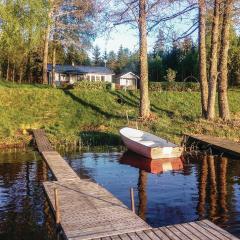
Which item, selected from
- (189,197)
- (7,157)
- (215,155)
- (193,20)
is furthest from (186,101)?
(189,197)

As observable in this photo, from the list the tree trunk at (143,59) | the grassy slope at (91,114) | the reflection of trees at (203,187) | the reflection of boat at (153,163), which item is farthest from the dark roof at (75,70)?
the reflection of trees at (203,187)

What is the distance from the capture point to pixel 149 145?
24562 mm

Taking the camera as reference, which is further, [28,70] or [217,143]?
[28,70]

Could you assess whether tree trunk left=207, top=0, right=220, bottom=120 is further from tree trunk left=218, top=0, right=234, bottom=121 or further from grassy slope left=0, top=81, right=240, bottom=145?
grassy slope left=0, top=81, right=240, bottom=145

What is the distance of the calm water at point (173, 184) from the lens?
13.8 meters

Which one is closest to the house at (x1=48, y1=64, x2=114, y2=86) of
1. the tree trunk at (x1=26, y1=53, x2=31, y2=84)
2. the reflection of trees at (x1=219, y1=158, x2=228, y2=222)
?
the tree trunk at (x1=26, y1=53, x2=31, y2=84)

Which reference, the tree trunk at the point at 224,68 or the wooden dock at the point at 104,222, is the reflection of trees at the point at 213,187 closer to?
the wooden dock at the point at 104,222

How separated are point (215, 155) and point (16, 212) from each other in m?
14.1

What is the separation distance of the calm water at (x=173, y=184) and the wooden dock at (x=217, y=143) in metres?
0.59

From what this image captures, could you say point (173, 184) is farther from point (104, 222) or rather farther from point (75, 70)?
point (75, 70)

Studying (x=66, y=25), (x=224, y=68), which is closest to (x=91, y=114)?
(x=224, y=68)

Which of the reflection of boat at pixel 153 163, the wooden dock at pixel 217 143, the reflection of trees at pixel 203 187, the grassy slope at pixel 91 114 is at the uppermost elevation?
the grassy slope at pixel 91 114

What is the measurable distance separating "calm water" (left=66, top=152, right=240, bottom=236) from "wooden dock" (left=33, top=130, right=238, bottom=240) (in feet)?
4.47

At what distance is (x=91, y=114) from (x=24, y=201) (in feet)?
65.1
